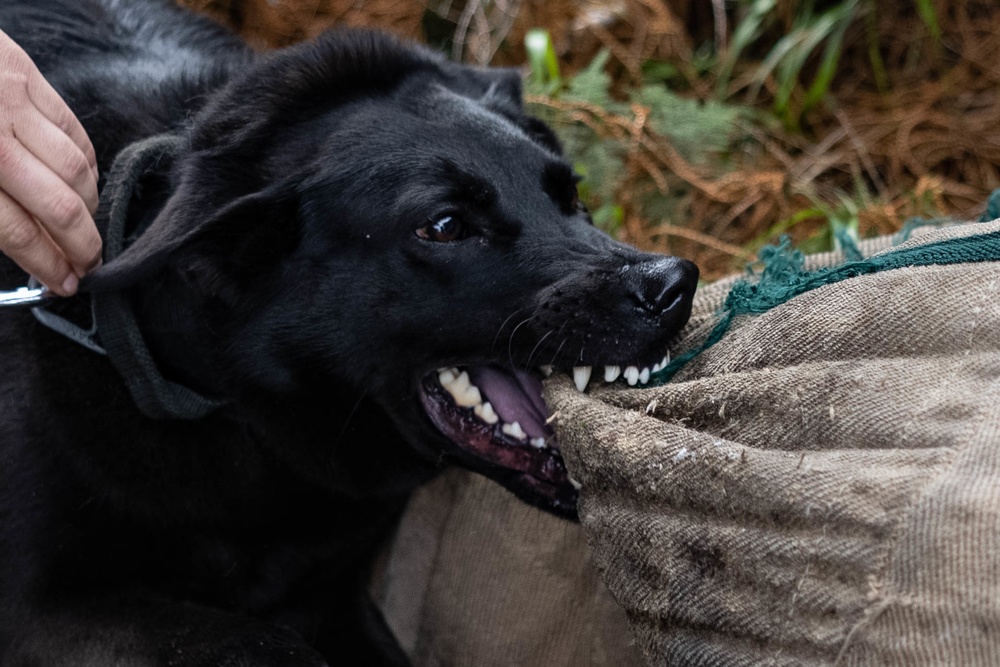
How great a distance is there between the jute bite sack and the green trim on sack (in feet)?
0.07

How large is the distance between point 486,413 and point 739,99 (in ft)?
9.52

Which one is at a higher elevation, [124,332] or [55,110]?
[55,110]

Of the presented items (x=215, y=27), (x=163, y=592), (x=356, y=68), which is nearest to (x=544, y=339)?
(x=356, y=68)

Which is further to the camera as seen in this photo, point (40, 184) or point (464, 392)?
point (464, 392)

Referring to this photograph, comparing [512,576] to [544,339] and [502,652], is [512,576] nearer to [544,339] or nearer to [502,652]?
[502,652]

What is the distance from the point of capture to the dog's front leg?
1883 mm

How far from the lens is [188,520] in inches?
81.4

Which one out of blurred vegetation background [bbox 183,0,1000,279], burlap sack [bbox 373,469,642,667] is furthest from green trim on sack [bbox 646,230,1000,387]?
blurred vegetation background [bbox 183,0,1000,279]

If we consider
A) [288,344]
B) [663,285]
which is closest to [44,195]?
[288,344]

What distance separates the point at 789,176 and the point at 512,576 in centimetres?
227

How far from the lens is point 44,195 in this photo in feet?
5.94

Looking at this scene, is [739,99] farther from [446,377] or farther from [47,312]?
[47,312]

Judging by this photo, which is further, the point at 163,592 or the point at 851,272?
the point at 163,592

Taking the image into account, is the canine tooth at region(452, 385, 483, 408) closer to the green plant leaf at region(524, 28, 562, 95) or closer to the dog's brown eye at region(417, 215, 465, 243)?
the dog's brown eye at region(417, 215, 465, 243)
